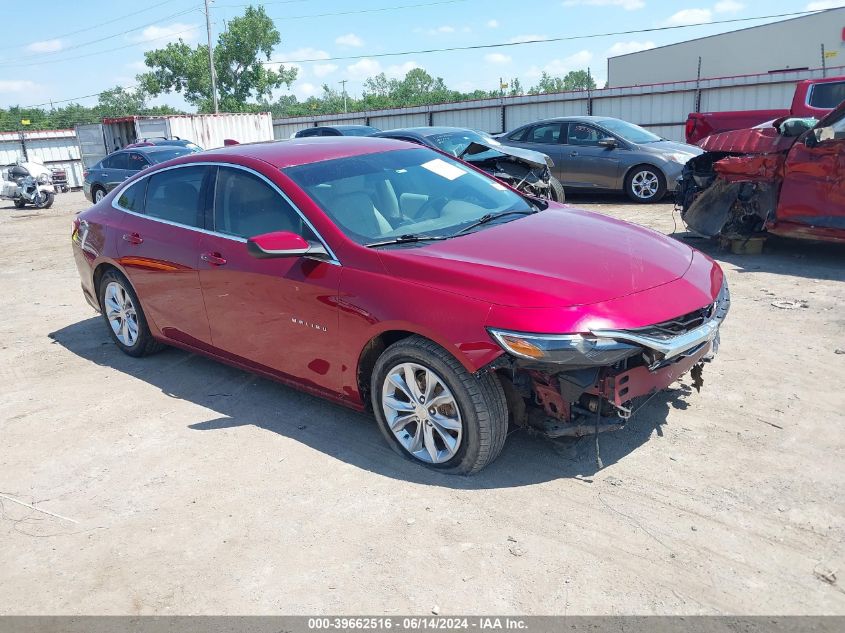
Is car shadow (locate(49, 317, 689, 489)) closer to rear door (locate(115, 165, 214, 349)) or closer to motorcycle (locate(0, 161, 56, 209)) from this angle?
rear door (locate(115, 165, 214, 349))

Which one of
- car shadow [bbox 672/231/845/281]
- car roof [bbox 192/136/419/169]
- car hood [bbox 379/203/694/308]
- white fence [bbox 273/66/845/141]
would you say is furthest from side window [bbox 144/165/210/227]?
white fence [bbox 273/66/845/141]

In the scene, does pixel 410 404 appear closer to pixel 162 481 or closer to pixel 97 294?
pixel 162 481

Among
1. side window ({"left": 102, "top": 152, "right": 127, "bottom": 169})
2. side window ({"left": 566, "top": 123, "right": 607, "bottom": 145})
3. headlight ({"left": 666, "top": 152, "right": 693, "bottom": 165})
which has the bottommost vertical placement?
headlight ({"left": 666, "top": 152, "right": 693, "bottom": 165})

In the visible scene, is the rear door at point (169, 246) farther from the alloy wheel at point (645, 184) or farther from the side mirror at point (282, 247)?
the alloy wheel at point (645, 184)

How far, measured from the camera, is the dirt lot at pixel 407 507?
2945 millimetres

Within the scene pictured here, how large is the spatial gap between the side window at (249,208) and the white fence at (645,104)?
1608 cm

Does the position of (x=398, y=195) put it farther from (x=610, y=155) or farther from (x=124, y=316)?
(x=610, y=155)

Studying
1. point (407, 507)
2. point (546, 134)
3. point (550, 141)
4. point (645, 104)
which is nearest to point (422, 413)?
point (407, 507)

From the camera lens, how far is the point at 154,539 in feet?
11.3

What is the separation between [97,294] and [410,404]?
11.9ft

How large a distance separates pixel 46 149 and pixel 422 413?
32971 mm

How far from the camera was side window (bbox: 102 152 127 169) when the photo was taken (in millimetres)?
17109

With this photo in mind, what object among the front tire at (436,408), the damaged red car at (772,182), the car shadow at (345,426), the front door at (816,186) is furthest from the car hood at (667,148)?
the front tire at (436,408)

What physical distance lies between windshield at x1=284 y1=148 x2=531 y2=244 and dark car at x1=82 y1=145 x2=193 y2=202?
1314 cm
